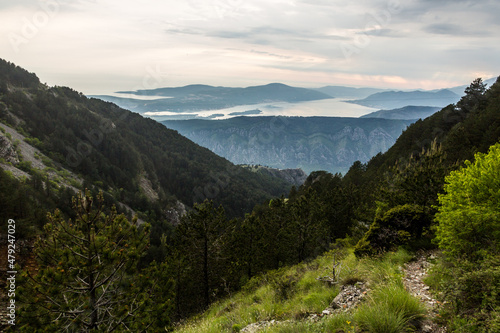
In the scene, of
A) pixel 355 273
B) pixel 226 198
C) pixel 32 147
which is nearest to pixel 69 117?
pixel 32 147

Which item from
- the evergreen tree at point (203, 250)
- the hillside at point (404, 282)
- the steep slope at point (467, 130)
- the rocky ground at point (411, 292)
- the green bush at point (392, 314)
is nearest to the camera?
the green bush at point (392, 314)

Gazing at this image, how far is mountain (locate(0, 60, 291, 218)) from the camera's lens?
83.4 meters

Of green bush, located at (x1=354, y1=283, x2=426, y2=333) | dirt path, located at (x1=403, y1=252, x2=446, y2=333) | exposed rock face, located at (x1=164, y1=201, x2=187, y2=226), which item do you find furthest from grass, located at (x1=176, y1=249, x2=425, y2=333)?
exposed rock face, located at (x1=164, y1=201, x2=187, y2=226)

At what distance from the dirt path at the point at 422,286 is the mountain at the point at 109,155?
72678mm

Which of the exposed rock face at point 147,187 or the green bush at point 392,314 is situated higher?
the green bush at point 392,314

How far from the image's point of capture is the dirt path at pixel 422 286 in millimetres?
5105

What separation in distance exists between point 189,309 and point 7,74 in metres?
151

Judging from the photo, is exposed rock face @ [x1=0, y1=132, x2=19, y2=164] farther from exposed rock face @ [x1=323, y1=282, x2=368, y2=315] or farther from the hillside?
exposed rock face @ [x1=323, y1=282, x2=368, y2=315]

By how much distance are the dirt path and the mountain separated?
238ft

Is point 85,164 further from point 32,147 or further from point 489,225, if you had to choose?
point 489,225

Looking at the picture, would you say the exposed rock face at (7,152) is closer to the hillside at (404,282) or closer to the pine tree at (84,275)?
the pine tree at (84,275)

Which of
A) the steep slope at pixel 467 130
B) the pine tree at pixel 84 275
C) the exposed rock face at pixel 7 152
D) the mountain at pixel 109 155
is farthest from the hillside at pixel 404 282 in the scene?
→ the mountain at pixel 109 155

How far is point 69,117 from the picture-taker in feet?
364

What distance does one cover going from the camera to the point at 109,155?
111 metres
